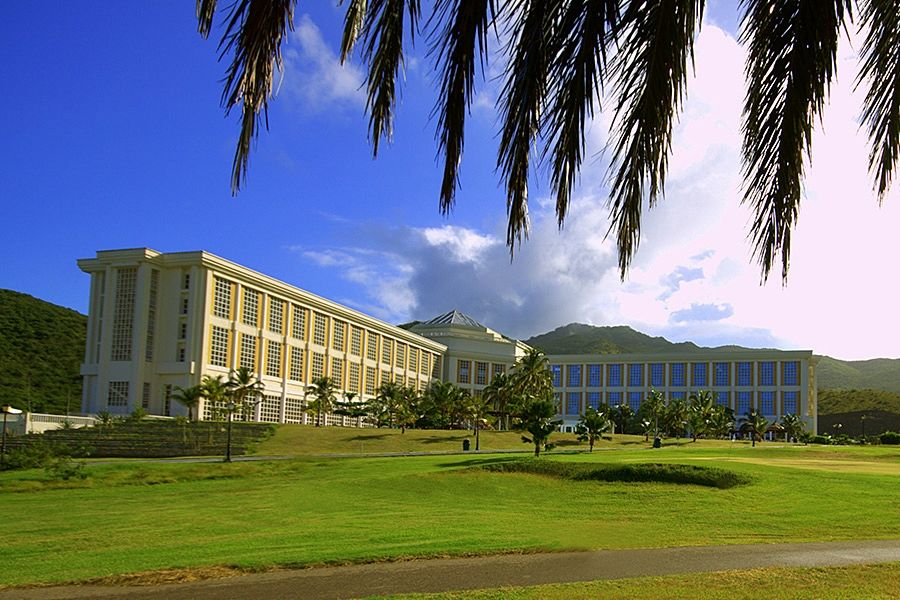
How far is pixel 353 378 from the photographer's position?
105m

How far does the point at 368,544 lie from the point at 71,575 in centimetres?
534

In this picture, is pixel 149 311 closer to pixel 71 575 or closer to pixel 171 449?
pixel 171 449

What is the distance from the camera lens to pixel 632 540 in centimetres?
1717

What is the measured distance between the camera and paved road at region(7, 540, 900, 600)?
11930mm

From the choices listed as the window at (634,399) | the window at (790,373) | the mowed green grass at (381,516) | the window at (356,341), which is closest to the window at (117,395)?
the window at (356,341)

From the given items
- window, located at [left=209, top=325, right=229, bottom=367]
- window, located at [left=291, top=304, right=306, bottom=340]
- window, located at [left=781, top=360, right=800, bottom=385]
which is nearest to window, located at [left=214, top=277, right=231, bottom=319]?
window, located at [left=209, top=325, right=229, bottom=367]

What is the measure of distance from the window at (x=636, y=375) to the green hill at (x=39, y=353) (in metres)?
79.8

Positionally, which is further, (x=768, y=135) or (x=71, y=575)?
(x=71, y=575)

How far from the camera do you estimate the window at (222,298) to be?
271 ft

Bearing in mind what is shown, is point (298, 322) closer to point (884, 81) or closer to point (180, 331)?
point (180, 331)

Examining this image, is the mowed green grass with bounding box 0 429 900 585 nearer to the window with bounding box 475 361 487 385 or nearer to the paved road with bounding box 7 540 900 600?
the paved road with bounding box 7 540 900 600

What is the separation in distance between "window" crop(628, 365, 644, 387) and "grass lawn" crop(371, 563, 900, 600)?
12219 centimetres

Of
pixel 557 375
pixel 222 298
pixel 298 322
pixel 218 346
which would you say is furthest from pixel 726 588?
pixel 557 375

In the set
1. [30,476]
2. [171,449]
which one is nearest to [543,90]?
[30,476]
